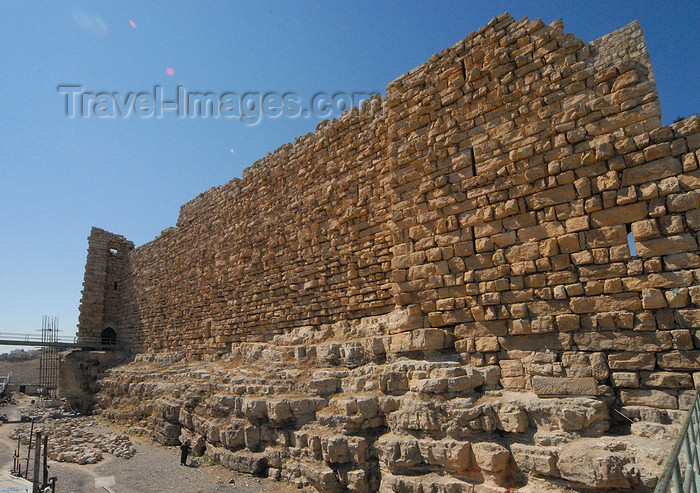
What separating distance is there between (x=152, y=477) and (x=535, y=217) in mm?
8270

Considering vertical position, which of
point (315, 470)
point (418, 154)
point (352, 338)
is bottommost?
point (315, 470)

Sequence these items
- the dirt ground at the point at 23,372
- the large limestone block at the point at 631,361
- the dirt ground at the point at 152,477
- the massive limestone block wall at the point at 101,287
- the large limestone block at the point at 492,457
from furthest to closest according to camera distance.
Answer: the dirt ground at the point at 23,372, the massive limestone block wall at the point at 101,287, the dirt ground at the point at 152,477, the large limestone block at the point at 492,457, the large limestone block at the point at 631,361

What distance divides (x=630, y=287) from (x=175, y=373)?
12.6 metres

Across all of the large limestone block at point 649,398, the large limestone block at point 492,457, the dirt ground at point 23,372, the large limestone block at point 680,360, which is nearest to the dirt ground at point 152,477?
the large limestone block at point 492,457

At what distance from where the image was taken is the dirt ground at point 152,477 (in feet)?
23.7

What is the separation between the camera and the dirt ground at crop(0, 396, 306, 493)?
723cm

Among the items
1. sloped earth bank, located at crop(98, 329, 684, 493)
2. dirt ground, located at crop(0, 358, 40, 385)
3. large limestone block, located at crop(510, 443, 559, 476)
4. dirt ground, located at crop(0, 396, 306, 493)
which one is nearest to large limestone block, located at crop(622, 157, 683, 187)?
sloped earth bank, located at crop(98, 329, 684, 493)

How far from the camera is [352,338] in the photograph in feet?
27.8

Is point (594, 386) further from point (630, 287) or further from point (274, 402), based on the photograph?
point (274, 402)

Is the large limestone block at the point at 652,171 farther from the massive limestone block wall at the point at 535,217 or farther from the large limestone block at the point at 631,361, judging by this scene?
the large limestone block at the point at 631,361

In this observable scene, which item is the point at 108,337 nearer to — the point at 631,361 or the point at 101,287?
the point at 101,287

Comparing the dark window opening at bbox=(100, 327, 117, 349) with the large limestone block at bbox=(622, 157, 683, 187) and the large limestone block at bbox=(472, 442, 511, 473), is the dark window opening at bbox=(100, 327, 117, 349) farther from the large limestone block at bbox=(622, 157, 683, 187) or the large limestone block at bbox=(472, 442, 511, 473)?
the large limestone block at bbox=(622, 157, 683, 187)

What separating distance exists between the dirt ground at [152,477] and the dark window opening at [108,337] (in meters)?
12.4

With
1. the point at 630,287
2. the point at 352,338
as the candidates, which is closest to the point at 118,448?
the point at 352,338
